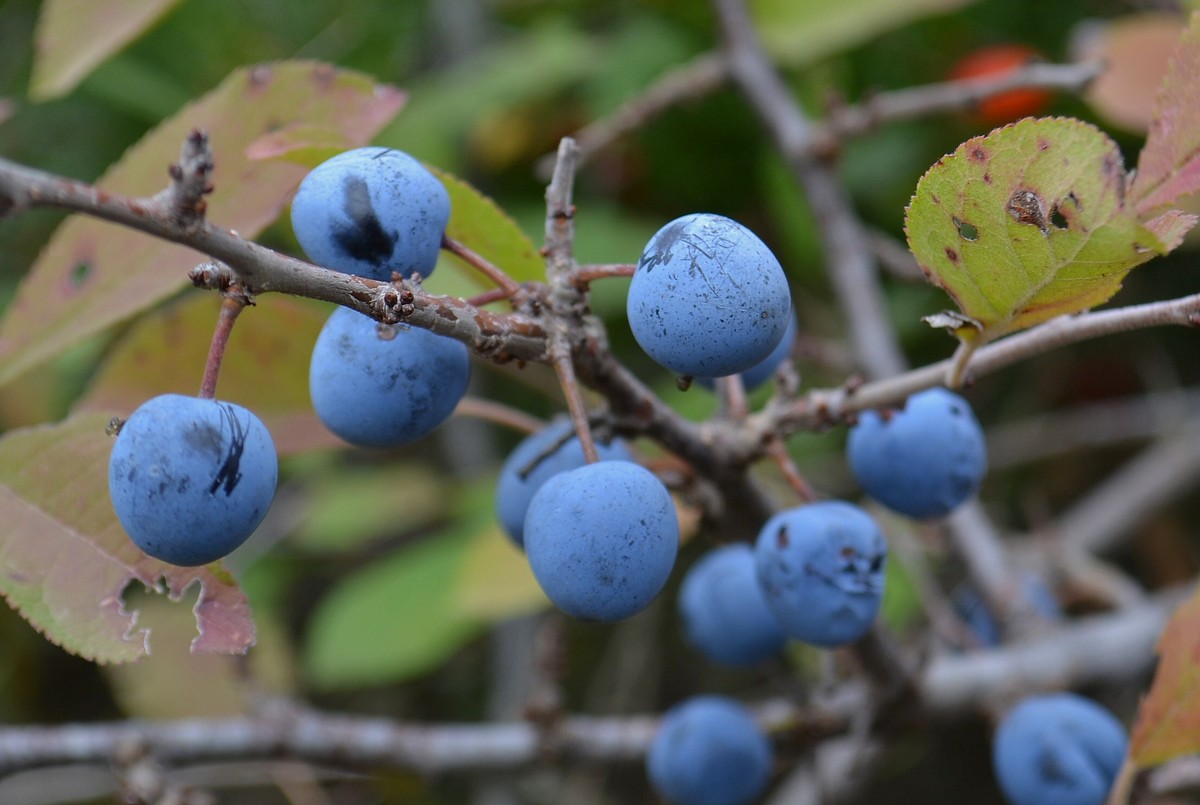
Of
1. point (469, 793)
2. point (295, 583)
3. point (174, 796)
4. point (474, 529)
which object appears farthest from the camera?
point (295, 583)

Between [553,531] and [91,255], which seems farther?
[91,255]

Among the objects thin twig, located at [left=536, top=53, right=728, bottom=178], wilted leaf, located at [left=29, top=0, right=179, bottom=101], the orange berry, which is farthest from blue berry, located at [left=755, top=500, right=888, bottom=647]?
the orange berry

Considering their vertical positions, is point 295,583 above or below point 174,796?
above

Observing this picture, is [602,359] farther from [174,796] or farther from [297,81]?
[174,796]

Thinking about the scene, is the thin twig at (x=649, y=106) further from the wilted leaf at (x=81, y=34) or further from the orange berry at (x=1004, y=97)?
the orange berry at (x=1004, y=97)

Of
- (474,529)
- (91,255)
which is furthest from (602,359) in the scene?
(474,529)

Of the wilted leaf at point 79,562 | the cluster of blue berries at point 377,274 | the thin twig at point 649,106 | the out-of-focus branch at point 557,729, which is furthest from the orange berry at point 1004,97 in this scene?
the wilted leaf at point 79,562

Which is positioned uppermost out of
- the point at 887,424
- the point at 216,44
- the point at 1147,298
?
the point at 216,44
